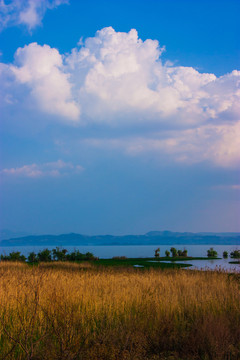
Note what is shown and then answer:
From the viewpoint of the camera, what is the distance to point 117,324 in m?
5.63

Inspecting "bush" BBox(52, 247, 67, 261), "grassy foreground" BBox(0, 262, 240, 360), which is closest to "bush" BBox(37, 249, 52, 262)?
"bush" BBox(52, 247, 67, 261)

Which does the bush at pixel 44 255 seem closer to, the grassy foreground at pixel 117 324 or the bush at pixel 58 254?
the bush at pixel 58 254

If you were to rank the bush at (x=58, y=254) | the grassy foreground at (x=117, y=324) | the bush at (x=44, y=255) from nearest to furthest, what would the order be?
the grassy foreground at (x=117, y=324) < the bush at (x=44, y=255) < the bush at (x=58, y=254)

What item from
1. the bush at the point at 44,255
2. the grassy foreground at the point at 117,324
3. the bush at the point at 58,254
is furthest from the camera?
the bush at the point at 58,254

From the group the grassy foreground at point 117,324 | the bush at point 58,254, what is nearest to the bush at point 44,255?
the bush at point 58,254

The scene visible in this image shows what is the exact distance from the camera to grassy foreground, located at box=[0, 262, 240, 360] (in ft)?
14.8

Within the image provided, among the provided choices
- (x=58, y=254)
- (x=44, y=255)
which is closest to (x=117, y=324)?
(x=44, y=255)

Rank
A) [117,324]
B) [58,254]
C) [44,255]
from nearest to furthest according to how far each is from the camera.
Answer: [117,324]
[44,255]
[58,254]

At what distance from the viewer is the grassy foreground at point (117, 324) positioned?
14.8ft

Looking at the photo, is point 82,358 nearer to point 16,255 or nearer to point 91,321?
point 91,321

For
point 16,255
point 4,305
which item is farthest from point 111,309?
point 16,255

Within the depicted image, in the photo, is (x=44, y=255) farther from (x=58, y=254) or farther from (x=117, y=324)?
(x=117, y=324)

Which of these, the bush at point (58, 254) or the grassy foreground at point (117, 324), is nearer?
the grassy foreground at point (117, 324)

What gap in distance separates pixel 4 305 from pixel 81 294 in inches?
64.2
